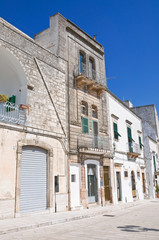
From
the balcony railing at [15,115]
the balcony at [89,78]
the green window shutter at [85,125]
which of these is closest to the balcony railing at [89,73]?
the balcony at [89,78]

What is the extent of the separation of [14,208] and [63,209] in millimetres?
3236

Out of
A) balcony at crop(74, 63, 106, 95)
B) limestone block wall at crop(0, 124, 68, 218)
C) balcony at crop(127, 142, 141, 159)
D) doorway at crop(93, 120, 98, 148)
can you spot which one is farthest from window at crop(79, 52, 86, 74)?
balcony at crop(127, 142, 141, 159)

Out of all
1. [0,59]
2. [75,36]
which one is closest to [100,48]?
[75,36]

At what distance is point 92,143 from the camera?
15078 mm

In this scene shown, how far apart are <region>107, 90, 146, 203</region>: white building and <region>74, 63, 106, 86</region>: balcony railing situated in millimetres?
1352

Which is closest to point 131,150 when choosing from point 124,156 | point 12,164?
point 124,156

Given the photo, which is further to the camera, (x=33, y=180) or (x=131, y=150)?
(x=131, y=150)

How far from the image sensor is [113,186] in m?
16.5

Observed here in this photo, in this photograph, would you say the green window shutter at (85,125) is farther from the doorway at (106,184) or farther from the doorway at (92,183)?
the doorway at (106,184)

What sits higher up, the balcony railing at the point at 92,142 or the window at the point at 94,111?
the window at the point at 94,111

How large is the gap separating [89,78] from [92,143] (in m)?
4.40

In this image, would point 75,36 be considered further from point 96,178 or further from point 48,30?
point 96,178

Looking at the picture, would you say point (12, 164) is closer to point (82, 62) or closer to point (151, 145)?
point (82, 62)

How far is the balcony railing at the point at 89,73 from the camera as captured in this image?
50.7ft
